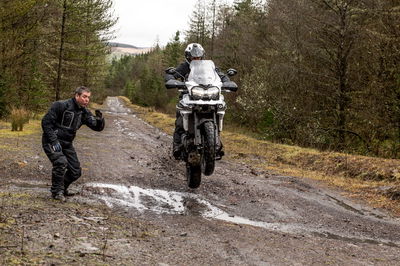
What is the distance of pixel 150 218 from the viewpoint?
564 centimetres

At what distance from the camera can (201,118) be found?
719 cm

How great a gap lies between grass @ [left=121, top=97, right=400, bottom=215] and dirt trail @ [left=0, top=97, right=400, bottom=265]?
68 cm

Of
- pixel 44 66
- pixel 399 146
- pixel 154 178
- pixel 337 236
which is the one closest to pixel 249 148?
pixel 399 146

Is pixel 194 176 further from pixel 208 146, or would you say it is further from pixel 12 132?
pixel 12 132

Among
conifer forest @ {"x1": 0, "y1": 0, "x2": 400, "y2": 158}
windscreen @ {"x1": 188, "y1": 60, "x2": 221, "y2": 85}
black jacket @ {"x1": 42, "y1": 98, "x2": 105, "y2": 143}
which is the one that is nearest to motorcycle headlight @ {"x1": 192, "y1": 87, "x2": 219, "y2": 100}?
windscreen @ {"x1": 188, "y1": 60, "x2": 221, "y2": 85}

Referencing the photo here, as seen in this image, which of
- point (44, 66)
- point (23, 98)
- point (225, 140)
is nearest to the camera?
point (225, 140)

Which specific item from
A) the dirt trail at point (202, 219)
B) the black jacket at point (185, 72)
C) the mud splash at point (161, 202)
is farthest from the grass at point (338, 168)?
the black jacket at point (185, 72)

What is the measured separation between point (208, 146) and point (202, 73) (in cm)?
158

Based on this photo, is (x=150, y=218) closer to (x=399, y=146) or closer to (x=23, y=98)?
(x=399, y=146)

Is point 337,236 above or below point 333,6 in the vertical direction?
below

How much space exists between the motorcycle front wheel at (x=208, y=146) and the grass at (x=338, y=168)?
352cm

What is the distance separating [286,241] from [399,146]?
10908mm

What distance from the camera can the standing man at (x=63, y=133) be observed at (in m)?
5.95

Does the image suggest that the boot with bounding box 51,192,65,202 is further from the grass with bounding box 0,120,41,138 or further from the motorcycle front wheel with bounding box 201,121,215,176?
the grass with bounding box 0,120,41,138
